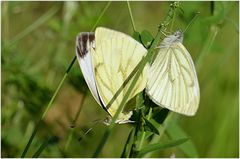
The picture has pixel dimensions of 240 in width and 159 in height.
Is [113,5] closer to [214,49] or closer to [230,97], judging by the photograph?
[230,97]

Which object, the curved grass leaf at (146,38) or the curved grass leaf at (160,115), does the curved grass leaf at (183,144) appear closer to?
the curved grass leaf at (160,115)

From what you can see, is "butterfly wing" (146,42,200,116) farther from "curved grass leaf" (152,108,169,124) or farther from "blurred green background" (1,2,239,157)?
"blurred green background" (1,2,239,157)

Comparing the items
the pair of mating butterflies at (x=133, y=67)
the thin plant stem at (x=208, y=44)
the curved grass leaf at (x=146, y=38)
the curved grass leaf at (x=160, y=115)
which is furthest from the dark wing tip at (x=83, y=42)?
the thin plant stem at (x=208, y=44)

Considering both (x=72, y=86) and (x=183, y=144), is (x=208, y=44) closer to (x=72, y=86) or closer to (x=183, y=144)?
(x=183, y=144)

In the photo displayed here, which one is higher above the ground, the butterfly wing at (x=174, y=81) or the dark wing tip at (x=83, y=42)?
the dark wing tip at (x=83, y=42)

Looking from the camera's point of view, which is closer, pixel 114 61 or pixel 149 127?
pixel 149 127

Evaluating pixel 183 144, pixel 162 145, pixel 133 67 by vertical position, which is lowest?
pixel 183 144

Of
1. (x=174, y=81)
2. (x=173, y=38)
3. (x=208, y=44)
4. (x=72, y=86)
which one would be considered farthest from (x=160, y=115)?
(x=72, y=86)

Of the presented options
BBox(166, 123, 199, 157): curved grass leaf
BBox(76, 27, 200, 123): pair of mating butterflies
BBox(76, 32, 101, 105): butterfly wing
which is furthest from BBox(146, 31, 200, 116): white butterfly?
BBox(166, 123, 199, 157): curved grass leaf
